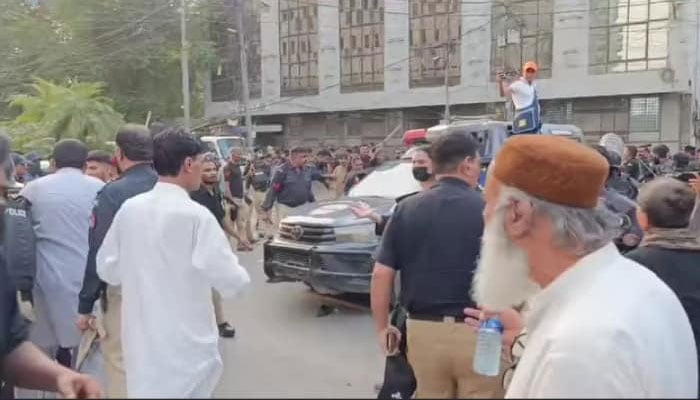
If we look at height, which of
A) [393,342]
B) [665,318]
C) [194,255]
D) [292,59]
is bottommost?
[393,342]

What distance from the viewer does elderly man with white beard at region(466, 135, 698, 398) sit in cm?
144

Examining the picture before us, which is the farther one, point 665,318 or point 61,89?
point 61,89

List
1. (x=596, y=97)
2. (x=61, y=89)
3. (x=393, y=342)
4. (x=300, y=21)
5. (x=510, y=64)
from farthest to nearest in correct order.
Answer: (x=300, y=21) → (x=510, y=64) → (x=596, y=97) → (x=61, y=89) → (x=393, y=342)

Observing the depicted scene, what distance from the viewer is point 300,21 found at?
43156 millimetres

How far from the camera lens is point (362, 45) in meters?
41.7

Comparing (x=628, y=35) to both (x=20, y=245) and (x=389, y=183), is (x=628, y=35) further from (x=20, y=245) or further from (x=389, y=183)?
(x=20, y=245)

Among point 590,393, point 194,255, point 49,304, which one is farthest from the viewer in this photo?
point 49,304

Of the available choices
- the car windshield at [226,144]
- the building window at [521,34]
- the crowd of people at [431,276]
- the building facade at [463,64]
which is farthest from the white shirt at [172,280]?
the building window at [521,34]

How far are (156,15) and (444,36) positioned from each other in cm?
1493

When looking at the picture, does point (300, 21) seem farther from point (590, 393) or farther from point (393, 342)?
point (590, 393)

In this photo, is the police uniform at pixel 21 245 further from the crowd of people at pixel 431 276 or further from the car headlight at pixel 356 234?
the car headlight at pixel 356 234

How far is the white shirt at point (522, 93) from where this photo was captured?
7977 millimetres

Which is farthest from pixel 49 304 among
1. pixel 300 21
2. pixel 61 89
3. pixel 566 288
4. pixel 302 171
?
pixel 300 21

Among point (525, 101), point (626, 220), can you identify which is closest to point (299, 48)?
point (525, 101)
